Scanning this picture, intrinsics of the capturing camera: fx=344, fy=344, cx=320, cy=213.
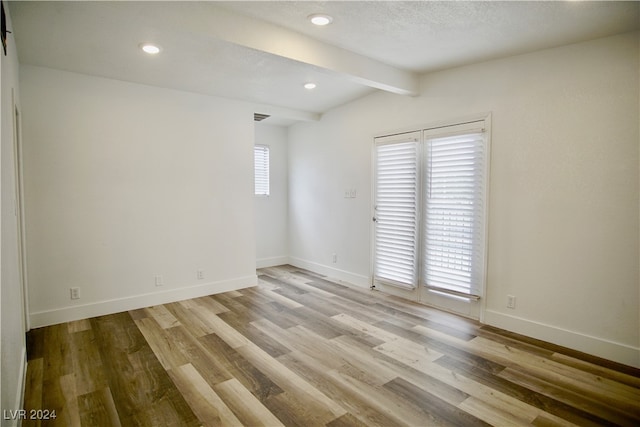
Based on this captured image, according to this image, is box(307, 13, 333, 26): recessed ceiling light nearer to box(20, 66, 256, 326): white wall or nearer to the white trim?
box(20, 66, 256, 326): white wall

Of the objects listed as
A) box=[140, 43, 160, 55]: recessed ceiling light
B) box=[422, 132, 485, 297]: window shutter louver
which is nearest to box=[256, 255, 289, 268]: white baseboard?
box=[422, 132, 485, 297]: window shutter louver

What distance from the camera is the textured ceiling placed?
242 cm

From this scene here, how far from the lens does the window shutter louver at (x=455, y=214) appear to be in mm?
3539

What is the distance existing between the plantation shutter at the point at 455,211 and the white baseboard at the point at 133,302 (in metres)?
2.55

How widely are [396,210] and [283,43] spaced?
7.85 feet

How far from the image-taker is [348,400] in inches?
88.4

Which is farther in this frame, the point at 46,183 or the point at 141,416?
the point at 46,183

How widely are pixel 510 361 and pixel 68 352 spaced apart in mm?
3655

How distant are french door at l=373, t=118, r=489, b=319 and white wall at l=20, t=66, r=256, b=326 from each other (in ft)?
6.30

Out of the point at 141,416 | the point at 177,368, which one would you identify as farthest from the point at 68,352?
the point at 141,416

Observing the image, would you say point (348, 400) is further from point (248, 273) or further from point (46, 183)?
point (46, 183)

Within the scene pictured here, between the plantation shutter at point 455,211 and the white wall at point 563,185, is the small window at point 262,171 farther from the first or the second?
the plantation shutter at point 455,211

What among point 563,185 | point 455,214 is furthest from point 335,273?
point 563,185

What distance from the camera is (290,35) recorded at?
9.41 ft
